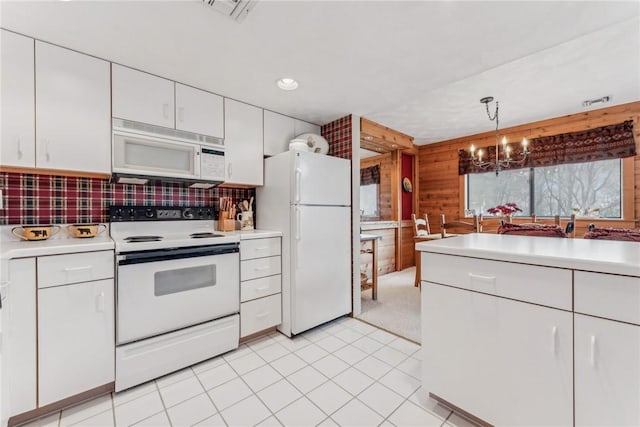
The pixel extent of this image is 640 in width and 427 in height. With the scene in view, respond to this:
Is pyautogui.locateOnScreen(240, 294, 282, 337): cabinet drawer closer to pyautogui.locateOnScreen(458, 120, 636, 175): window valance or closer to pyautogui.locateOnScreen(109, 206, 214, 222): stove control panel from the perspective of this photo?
pyautogui.locateOnScreen(109, 206, 214, 222): stove control panel

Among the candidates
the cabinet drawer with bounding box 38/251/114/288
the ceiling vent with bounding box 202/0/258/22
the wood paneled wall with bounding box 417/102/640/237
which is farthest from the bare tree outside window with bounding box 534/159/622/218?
the cabinet drawer with bounding box 38/251/114/288

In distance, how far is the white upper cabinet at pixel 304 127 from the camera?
293cm

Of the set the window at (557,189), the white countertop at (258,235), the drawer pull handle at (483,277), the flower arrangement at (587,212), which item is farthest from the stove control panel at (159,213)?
the flower arrangement at (587,212)

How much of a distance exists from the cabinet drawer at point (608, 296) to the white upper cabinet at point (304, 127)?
101 inches

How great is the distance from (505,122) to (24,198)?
17.2 feet

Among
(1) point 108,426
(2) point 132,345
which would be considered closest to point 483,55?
(2) point 132,345

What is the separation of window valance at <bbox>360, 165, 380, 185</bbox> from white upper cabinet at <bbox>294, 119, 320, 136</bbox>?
244 centimetres

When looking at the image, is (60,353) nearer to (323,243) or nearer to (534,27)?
(323,243)

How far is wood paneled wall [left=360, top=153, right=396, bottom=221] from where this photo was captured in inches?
195

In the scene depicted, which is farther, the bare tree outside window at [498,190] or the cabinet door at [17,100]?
the bare tree outside window at [498,190]

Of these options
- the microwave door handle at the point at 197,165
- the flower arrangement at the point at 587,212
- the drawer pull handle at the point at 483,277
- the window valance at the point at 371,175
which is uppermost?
the window valance at the point at 371,175

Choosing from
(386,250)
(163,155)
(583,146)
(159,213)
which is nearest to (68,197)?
(159,213)

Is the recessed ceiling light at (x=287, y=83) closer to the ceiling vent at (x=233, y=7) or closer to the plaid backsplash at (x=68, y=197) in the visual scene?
the ceiling vent at (x=233, y=7)

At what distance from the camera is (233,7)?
1390 millimetres
